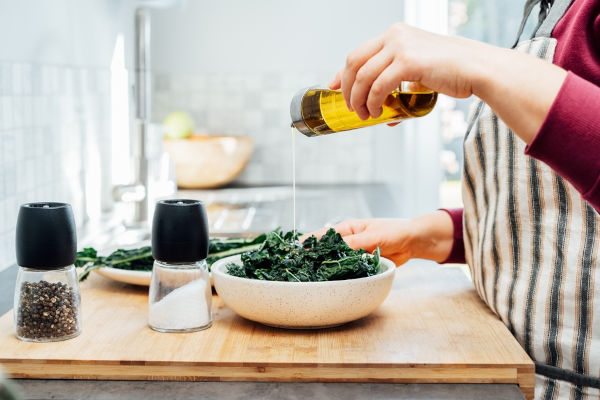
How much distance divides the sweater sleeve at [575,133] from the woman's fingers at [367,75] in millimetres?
222

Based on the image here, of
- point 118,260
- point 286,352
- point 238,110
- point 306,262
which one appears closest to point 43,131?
point 118,260

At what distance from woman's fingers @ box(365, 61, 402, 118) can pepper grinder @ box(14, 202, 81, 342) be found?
0.45 meters

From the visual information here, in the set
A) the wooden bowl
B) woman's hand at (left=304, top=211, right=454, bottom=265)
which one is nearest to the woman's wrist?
woman's hand at (left=304, top=211, right=454, bottom=265)

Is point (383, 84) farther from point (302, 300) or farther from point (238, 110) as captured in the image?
point (238, 110)

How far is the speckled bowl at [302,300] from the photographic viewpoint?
1.06 metres

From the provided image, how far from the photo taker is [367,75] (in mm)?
973

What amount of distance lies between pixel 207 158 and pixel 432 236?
67.1 inches

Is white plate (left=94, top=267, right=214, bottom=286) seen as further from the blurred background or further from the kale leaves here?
the blurred background

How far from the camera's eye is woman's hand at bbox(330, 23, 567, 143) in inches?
34.4

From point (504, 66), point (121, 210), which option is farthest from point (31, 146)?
point (504, 66)

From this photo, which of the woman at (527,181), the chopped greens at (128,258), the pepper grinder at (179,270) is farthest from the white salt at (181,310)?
the woman at (527,181)

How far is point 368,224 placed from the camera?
143 cm

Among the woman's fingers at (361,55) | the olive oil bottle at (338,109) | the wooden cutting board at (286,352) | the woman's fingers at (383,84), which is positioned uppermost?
the woman's fingers at (361,55)

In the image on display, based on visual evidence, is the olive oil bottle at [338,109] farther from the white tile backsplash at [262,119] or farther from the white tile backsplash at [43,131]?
the white tile backsplash at [262,119]
